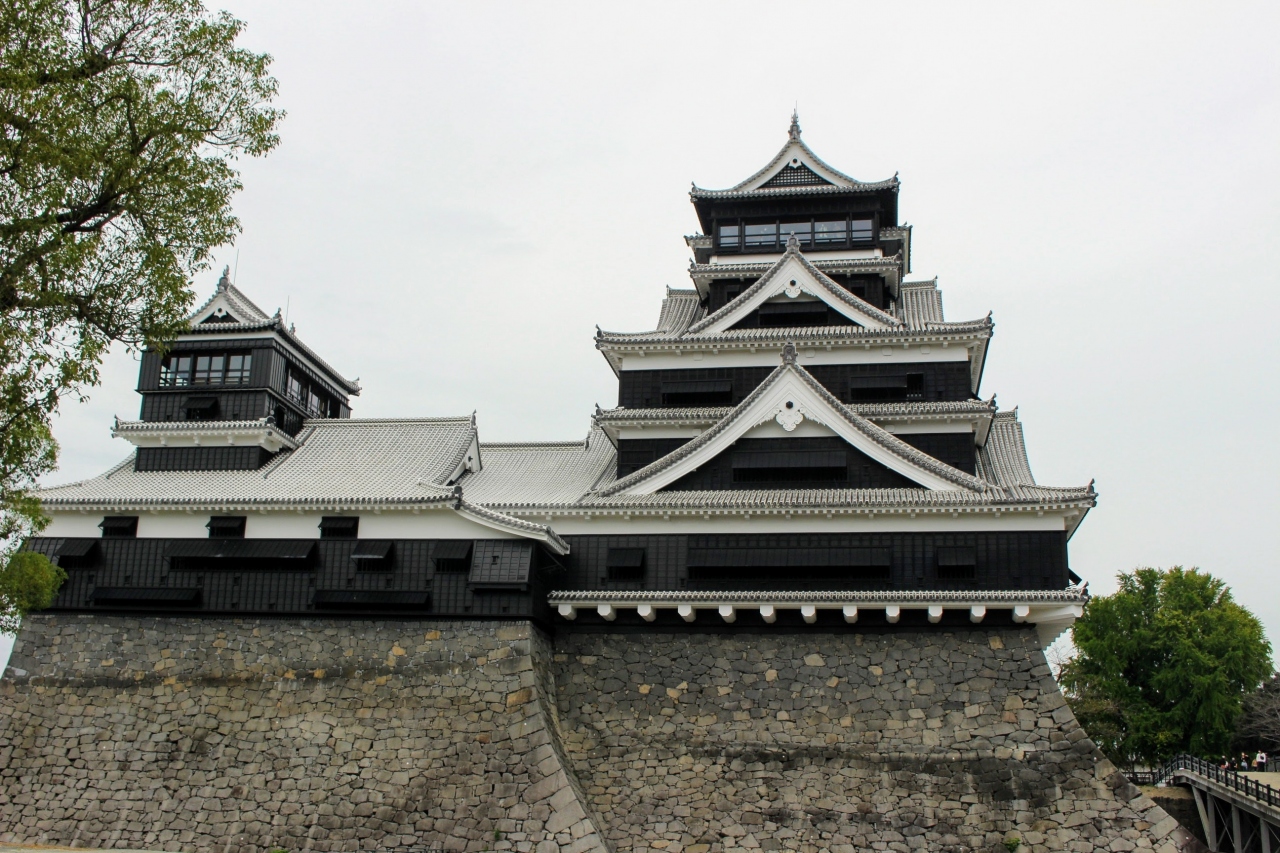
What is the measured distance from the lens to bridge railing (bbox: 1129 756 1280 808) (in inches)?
930

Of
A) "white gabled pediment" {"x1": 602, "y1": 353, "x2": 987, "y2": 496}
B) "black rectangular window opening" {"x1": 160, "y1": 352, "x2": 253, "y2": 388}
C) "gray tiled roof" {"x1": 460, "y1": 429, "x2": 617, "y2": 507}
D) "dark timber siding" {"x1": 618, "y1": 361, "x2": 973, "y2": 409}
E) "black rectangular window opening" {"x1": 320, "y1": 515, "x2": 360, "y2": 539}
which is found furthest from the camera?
"black rectangular window opening" {"x1": 160, "y1": 352, "x2": 253, "y2": 388}

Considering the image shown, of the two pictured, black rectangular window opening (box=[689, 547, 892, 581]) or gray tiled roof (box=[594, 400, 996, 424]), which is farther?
gray tiled roof (box=[594, 400, 996, 424])

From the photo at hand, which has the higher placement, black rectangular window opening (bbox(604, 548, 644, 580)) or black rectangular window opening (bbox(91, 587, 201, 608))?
black rectangular window opening (bbox(604, 548, 644, 580))

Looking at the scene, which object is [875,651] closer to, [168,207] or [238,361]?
[168,207]

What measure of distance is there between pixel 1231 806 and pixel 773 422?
15.2 m

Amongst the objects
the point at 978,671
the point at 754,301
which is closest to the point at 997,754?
the point at 978,671

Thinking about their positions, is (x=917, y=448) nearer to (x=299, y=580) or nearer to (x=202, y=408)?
(x=299, y=580)

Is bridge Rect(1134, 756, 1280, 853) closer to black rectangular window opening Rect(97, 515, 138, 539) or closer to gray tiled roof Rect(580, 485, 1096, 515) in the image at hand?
gray tiled roof Rect(580, 485, 1096, 515)

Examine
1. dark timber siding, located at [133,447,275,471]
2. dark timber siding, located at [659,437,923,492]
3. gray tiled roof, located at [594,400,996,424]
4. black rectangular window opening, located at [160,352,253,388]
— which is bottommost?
dark timber siding, located at [659,437,923,492]

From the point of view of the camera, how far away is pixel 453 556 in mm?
21484

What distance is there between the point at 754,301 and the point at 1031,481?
305 inches

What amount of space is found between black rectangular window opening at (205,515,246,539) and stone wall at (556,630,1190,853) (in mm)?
7904

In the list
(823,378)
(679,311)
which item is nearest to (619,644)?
(823,378)

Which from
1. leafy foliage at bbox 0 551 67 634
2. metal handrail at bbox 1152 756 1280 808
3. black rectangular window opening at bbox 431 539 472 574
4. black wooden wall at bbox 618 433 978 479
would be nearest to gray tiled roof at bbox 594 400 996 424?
black wooden wall at bbox 618 433 978 479
